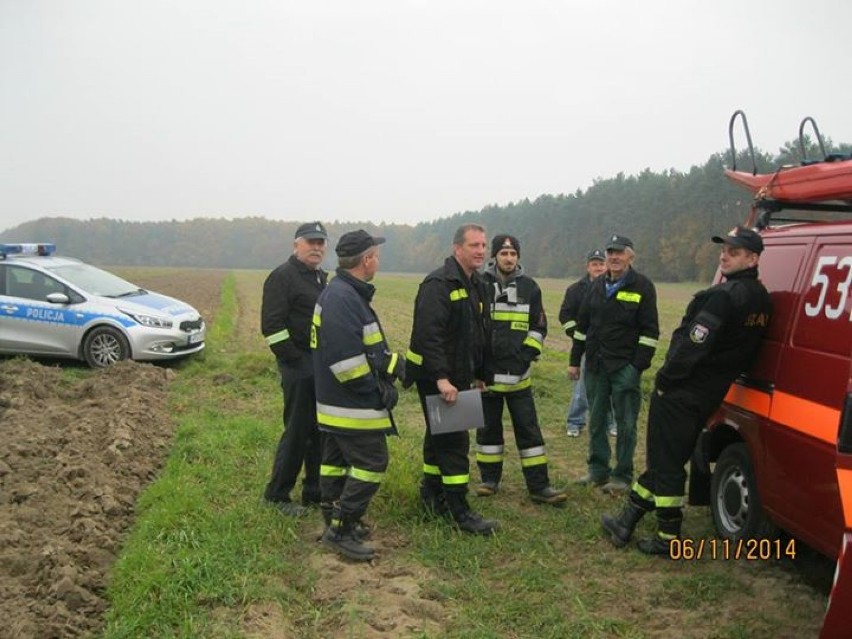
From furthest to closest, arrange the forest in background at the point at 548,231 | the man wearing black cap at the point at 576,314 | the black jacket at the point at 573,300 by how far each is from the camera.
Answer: the forest in background at the point at 548,231 → the black jacket at the point at 573,300 → the man wearing black cap at the point at 576,314

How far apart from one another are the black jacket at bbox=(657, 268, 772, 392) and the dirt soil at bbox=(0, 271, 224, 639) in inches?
140

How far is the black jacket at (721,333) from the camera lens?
12.9 ft

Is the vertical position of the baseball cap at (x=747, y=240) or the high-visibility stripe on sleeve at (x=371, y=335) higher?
the baseball cap at (x=747, y=240)

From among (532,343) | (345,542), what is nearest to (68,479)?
(345,542)

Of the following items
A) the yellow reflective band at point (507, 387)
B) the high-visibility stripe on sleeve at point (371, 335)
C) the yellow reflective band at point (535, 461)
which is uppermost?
the high-visibility stripe on sleeve at point (371, 335)

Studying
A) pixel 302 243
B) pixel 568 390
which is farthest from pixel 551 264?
pixel 302 243

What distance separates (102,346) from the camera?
33.9ft

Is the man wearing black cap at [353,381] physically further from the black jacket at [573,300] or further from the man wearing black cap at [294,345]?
the black jacket at [573,300]

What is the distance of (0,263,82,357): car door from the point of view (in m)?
10.3

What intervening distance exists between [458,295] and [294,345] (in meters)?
1.26

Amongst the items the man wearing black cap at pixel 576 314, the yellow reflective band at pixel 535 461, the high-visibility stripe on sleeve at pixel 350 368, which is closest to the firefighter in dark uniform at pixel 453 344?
the high-visibility stripe on sleeve at pixel 350 368

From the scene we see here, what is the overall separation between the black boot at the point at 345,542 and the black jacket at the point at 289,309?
48.6 inches

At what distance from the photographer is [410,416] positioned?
27.4 feet

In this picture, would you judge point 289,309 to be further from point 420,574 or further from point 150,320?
point 150,320
